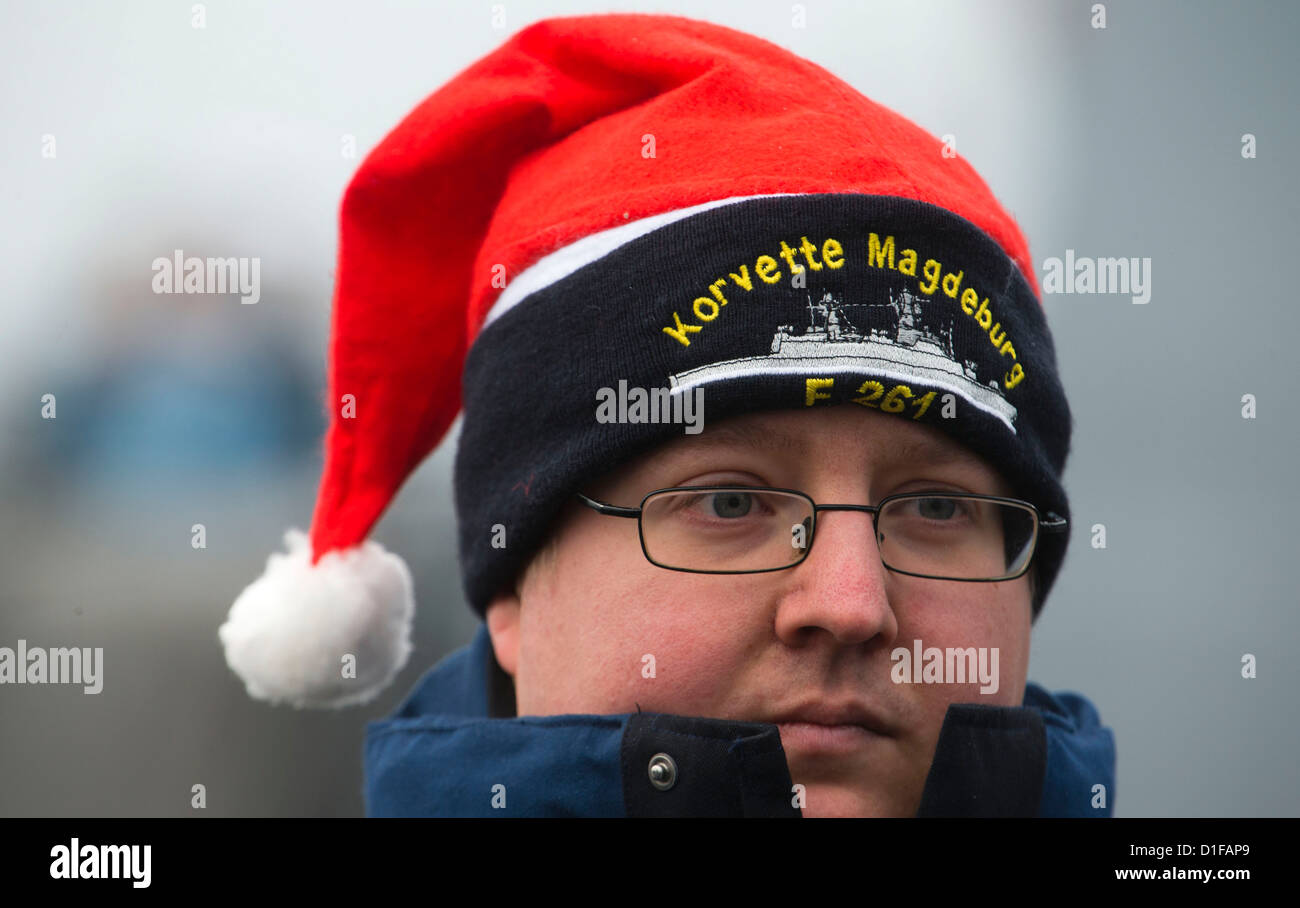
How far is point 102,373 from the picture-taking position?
2506 mm

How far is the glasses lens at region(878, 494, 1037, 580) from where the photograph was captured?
4.22 feet

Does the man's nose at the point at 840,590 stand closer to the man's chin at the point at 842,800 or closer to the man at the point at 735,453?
the man at the point at 735,453

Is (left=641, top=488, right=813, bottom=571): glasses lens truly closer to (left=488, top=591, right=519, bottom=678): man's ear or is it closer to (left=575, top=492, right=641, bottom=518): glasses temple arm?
(left=575, top=492, right=641, bottom=518): glasses temple arm

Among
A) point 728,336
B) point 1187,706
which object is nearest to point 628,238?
point 728,336

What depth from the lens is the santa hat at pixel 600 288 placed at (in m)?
1.27

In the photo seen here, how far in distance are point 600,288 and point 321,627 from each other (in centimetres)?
64

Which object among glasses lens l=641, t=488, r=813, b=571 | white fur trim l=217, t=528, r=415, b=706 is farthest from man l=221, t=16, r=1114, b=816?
white fur trim l=217, t=528, r=415, b=706

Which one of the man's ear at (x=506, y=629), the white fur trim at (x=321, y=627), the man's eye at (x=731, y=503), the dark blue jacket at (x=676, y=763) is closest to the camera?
the dark blue jacket at (x=676, y=763)

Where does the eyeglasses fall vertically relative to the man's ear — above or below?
above

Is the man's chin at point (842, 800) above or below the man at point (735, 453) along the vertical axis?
below

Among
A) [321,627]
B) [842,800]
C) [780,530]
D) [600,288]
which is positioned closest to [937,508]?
[780,530]

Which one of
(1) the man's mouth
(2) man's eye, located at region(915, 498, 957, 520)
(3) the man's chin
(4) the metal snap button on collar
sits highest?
(2) man's eye, located at region(915, 498, 957, 520)

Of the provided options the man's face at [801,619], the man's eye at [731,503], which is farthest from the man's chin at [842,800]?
the man's eye at [731,503]

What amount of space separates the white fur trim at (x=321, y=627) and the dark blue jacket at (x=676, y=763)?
0.61ft
